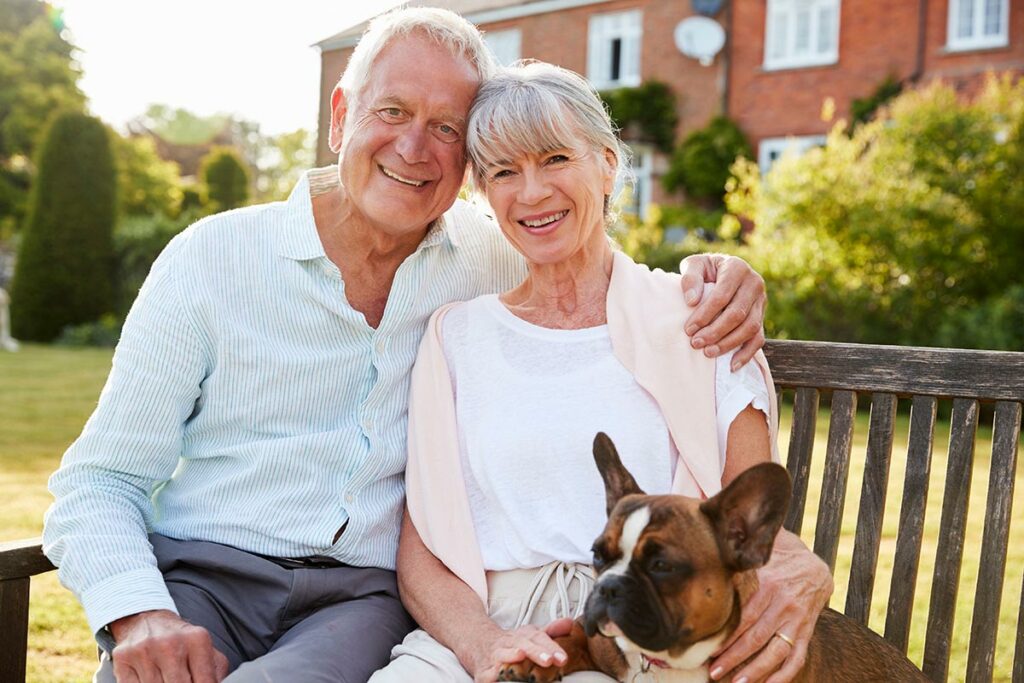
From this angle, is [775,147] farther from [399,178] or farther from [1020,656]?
[1020,656]

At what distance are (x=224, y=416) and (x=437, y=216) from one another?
2.91 ft

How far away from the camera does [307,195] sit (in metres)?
3.38

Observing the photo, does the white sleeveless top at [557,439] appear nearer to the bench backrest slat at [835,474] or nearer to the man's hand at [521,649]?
the man's hand at [521,649]

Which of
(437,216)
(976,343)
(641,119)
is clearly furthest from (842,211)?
(437,216)

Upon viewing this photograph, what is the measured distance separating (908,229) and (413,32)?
1249 centimetres

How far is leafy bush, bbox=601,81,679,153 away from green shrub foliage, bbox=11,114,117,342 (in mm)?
11522

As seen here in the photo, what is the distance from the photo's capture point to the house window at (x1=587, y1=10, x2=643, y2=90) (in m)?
25.4

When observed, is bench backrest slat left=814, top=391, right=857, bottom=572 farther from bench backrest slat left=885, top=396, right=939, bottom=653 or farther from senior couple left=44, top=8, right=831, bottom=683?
senior couple left=44, top=8, right=831, bottom=683

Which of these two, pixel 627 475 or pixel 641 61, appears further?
pixel 641 61

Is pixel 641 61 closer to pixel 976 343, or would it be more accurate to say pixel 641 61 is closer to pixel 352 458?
pixel 976 343

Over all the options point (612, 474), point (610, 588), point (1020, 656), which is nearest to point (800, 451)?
point (1020, 656)

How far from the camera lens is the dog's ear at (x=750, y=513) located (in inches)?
95.0

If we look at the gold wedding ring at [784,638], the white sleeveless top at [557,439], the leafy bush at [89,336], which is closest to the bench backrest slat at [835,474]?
the white sleeveless top at [557,439]

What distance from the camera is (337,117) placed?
3.49 m
